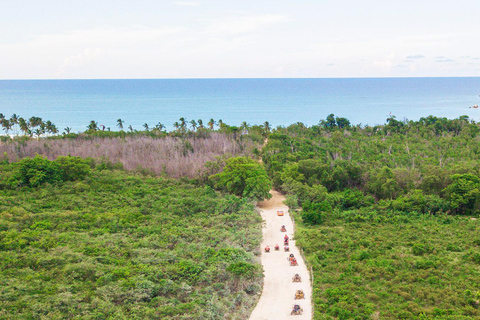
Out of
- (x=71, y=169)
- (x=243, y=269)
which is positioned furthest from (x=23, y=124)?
(x=243, y=269)

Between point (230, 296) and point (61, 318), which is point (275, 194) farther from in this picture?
point (61, 318)

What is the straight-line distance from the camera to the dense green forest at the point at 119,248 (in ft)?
83.8

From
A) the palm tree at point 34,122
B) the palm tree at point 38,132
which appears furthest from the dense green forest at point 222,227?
the palm tree at point 34,122

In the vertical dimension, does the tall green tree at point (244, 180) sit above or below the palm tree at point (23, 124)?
below

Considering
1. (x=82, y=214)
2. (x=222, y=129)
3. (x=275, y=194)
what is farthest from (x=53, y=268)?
(x=222, y=129)

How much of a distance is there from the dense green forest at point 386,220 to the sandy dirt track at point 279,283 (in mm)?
885

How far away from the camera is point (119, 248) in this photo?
33594 millimetres

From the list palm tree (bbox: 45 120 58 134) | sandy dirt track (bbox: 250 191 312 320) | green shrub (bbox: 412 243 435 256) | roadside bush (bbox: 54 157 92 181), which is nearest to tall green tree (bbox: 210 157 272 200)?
sandy dirt track (bbox: 250 191 312 320)

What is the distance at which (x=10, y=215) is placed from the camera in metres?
38.5

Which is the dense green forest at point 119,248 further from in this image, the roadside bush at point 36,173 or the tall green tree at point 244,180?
the tall green tree at point 244,180

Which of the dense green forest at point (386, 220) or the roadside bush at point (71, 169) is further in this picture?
the roadside bush at point (71, 169)

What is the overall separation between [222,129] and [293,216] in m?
40.1

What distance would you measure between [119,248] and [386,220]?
2810 cm

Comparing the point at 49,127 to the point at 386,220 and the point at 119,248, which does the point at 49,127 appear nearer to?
the point at 119,248
